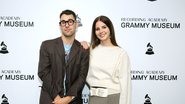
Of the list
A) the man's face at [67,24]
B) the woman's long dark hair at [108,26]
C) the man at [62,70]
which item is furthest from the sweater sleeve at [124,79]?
the man's face at [67,24]

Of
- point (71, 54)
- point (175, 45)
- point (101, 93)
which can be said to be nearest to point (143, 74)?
point (175, 45)

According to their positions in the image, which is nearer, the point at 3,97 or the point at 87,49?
the point at 87,49

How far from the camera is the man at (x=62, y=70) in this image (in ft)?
7.16

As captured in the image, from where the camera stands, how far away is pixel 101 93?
2.20 metres

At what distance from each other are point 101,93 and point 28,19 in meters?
1.08

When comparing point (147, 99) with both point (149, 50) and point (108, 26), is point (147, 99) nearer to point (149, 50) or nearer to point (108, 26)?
point (149, 50)

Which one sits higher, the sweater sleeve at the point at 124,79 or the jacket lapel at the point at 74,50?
the jacket lapel at the point at 74,50

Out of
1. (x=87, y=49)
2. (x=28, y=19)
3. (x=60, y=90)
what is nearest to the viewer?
(x=60, y=90)

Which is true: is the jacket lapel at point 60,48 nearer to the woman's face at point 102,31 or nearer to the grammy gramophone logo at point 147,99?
the woman's face at point 102,31

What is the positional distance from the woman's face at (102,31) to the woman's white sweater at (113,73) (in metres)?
0.13

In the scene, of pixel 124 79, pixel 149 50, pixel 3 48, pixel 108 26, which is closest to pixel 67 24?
pixel 108 26

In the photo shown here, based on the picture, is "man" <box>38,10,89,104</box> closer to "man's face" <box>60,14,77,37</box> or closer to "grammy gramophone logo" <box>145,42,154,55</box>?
"man's face" <box>60,14,77,37</box>

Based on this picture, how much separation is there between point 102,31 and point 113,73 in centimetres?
36

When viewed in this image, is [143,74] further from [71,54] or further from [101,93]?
[71,54]
